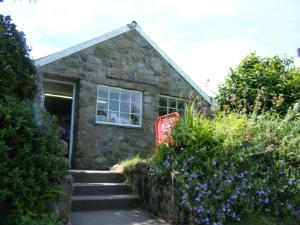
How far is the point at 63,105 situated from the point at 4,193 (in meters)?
9.91

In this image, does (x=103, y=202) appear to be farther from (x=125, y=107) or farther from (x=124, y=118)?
(x=125, y=107)

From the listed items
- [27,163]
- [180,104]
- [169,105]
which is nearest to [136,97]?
[169,105]

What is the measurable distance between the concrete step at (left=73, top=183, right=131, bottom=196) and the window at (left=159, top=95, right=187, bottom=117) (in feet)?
12.7

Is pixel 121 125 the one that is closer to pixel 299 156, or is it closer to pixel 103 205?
pixel 103 205

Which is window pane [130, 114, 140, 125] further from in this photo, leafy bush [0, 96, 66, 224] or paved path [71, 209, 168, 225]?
leafy bush [0, 96, 66, 224]

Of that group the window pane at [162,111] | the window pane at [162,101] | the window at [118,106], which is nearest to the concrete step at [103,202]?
the window at [118,106]

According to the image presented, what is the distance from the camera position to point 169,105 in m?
9.25

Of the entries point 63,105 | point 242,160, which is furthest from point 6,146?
point 63,105

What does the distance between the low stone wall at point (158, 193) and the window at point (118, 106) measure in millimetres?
2785

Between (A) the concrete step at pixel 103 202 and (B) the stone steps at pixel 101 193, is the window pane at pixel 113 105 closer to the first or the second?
(B) the stone steps at pixel 101 193

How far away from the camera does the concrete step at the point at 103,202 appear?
465cm

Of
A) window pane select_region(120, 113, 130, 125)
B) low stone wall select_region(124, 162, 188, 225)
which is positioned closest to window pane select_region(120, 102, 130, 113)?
window pane select_region(120, 113, 130, 125)

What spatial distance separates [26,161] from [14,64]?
1.96 metres

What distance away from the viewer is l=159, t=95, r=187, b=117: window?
9070 mm
